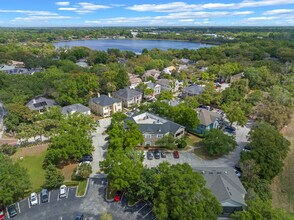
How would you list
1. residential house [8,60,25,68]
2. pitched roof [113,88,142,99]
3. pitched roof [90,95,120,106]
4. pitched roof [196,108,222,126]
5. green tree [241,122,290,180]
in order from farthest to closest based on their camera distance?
residential house [8,60,25,68]
pitched roof [113,88,142,99]
pitched roof [90,95,120,106]
pitched roof [196,108,222,126]
green tree [241,122,290,180]

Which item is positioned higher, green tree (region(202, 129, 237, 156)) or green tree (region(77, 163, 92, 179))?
green tree (region(202, 129, 237, 156))

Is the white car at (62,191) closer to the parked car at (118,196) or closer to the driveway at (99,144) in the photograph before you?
the driveway at (99,144)

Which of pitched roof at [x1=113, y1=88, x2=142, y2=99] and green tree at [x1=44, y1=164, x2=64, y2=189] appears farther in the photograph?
pitched roof at [x1=113, y1=88, x2=142, y2=99]

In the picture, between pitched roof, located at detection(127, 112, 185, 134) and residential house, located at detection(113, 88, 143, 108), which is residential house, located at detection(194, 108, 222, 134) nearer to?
pitched roof, located at detection(127, 112, 185, 134)

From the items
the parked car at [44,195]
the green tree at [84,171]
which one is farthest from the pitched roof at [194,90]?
the parked car at [44,195]

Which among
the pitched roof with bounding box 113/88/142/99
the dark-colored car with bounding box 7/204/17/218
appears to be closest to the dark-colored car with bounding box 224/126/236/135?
the pitched roof with bounding box 113/88/142/99

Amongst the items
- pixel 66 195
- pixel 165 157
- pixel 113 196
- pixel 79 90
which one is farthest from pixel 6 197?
pixel 79 90

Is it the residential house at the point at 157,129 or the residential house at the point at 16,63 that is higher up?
the residential house at the point at 16,63

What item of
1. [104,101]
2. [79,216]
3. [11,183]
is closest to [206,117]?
[104,101]
